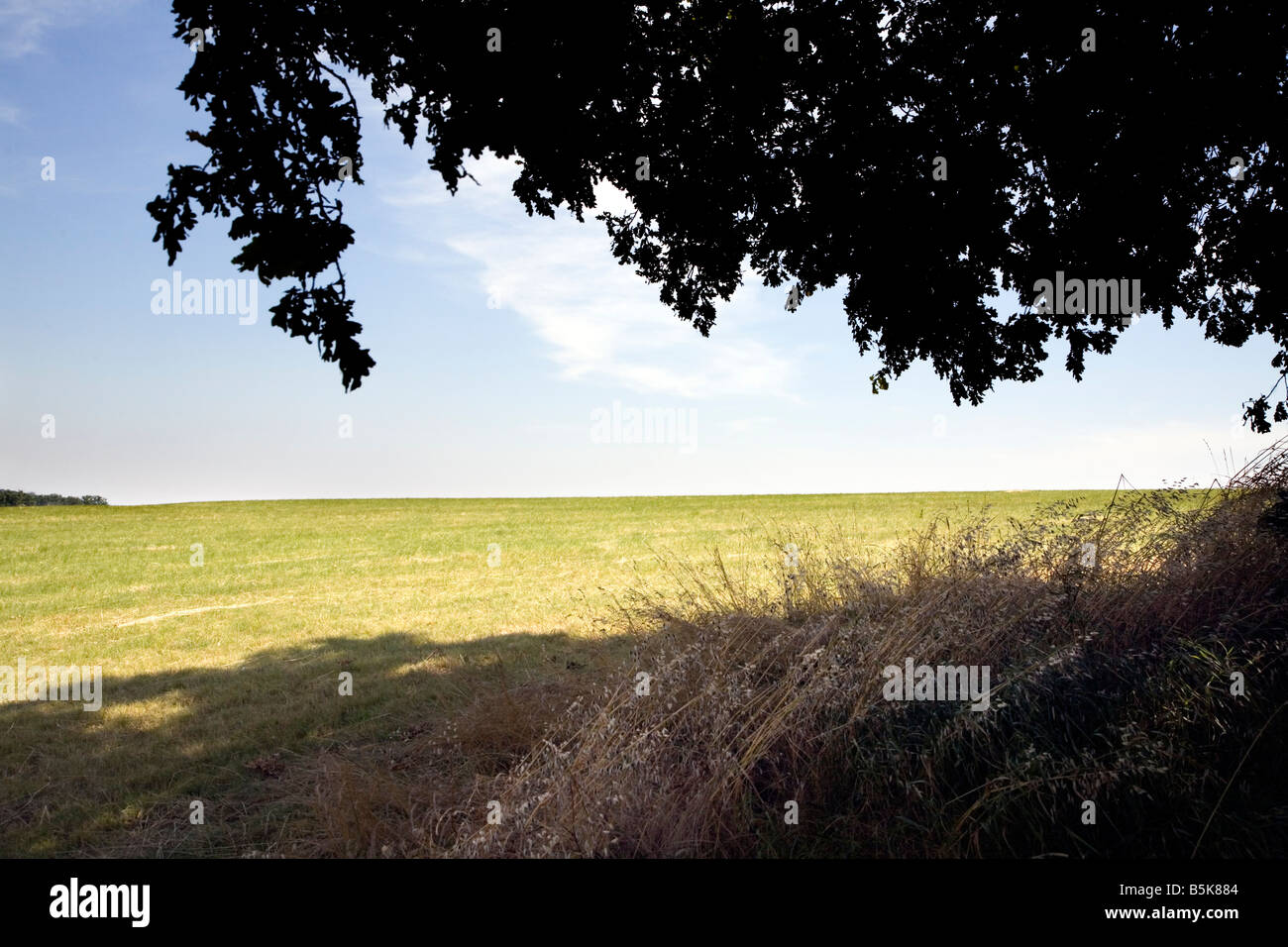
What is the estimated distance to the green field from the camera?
614cm

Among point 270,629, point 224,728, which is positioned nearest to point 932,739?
point 224,728

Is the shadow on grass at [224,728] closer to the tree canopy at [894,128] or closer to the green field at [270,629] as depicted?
the green field at [270,629]

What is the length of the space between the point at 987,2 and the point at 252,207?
5.69m

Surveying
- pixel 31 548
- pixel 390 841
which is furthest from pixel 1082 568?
pixel 31 548

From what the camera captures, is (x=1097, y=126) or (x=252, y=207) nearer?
(x=252, y=207)

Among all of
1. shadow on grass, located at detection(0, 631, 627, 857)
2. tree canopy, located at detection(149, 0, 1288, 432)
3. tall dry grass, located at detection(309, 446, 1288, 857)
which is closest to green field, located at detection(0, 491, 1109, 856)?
shadow on grass, located at detection(0, 631, 627, 857)

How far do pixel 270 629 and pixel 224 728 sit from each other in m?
4.27

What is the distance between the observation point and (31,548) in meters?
20.1

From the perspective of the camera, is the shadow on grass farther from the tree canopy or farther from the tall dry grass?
the tree canopy

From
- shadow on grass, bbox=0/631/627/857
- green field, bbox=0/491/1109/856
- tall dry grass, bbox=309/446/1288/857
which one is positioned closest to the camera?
tall dry grass, bbox=309/446/1288/857

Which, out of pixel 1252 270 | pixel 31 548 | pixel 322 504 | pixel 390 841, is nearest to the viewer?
pixel 390 841

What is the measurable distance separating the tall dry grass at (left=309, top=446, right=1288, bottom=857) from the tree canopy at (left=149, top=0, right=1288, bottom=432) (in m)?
2.24

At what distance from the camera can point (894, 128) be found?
632 cm

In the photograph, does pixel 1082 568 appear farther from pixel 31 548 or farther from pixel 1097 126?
pixel 31 548
